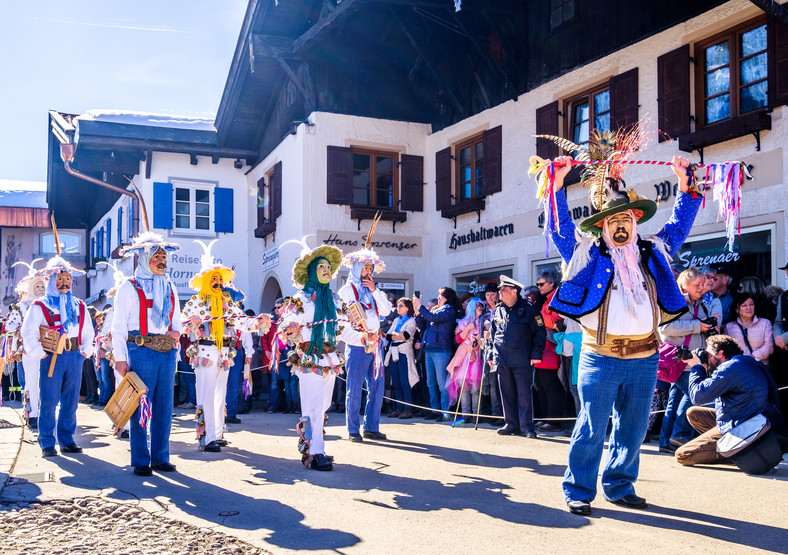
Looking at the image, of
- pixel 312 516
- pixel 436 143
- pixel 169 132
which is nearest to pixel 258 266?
pixel 169 132

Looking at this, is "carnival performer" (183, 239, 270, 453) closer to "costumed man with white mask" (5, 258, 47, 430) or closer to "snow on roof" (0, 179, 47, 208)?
"costumed man with white mask" (5, 258, 47, 430)

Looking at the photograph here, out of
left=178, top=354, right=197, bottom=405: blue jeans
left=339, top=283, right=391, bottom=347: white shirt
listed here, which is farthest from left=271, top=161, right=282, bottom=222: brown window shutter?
left=339, top=283, right=391, bottom=347: white shirt

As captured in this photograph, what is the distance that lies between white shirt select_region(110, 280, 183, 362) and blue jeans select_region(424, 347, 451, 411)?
17.4 feet

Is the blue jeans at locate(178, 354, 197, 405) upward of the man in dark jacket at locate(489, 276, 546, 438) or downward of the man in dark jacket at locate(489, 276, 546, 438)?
downward

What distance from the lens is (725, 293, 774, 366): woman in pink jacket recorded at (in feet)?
27.0

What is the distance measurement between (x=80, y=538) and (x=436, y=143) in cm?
1461

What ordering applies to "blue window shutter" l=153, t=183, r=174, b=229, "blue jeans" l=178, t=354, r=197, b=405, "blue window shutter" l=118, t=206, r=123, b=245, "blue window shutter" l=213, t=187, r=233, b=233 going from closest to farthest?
"blue jeans" l=178, t=354, r=197, b=405 → "blue window shutter" l=153, t=183, r=174, b=229 → "blue window shutter" l=213, t=187, r=233, b=233 → "blue window shutter" l=118, t=206, r=123, b=245

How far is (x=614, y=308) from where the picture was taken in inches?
207

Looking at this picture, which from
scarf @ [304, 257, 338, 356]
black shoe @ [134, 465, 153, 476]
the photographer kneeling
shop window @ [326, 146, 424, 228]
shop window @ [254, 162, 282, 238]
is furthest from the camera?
shop window @ [254, 162, 282, 238]

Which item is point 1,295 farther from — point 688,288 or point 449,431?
point 688,288

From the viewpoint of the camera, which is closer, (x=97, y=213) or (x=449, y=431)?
(x=449, y=431)

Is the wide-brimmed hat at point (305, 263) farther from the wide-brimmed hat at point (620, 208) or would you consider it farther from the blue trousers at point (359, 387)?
the wide-brimmed hat at point (620, 208)

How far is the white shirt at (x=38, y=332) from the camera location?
860 cm

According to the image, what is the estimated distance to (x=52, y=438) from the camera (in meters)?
8.47
